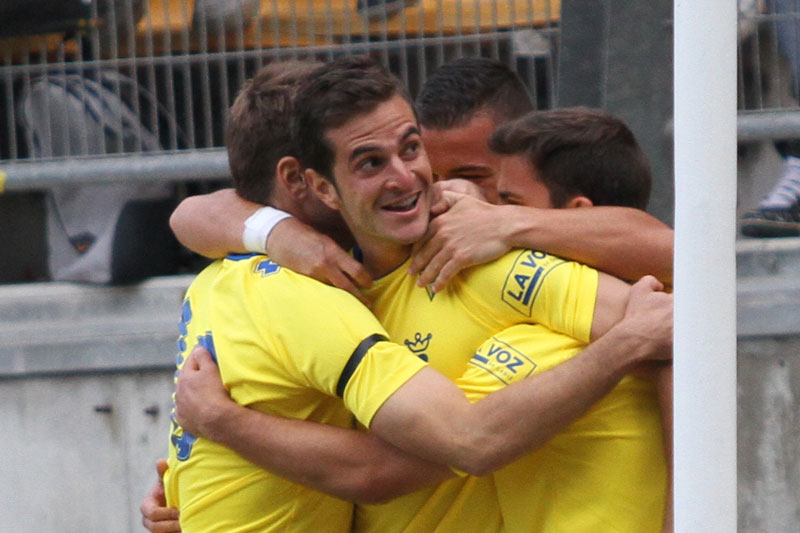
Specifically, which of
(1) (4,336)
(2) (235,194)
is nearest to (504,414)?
(2) (235,194)

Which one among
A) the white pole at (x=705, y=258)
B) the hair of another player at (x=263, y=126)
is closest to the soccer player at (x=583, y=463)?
the white pole at (x=705, y=258)

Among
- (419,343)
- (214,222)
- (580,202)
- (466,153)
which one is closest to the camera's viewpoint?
(419,343)

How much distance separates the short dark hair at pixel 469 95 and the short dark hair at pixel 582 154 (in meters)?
0.49

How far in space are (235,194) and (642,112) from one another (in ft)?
4.46

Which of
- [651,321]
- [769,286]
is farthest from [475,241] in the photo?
[769,286]

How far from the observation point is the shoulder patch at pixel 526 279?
7.20 ft

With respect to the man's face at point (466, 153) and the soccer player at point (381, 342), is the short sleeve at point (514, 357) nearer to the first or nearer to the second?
the soccer player at point (381, 342)

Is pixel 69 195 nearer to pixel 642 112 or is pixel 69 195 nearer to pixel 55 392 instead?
pixel 55 392

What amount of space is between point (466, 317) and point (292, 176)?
48 cm

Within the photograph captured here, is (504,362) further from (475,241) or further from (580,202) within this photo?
(580,202)

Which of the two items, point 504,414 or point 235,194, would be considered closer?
point 504,414

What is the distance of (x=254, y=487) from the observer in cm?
239

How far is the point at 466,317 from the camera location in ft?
7.50

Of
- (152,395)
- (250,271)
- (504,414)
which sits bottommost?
(152,395)
